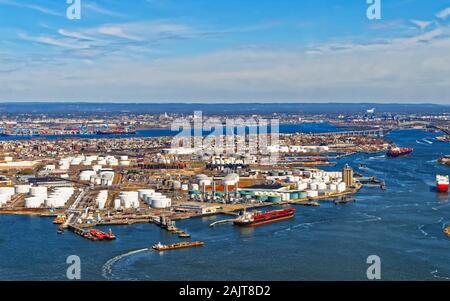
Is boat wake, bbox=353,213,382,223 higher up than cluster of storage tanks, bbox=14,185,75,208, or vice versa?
cluster of storage tanks, bbox=14,185,75,208

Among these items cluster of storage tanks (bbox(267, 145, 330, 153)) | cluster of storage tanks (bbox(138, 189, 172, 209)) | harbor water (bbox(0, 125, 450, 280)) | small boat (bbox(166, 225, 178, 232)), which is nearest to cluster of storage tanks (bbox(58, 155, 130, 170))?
cluster of storage tanks (bbox(267, 145, 330, 153))

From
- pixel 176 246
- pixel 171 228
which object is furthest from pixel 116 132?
pixel 176 246

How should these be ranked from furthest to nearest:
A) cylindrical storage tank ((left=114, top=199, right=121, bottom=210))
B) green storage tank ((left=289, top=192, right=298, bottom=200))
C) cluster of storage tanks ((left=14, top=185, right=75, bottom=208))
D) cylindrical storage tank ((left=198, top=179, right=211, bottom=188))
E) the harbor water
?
cylindrical storage tank ((left=198, top=179, right=211, bottom=188)) → green storage tank ((left=289, top=192, right=298, bottom=200)) → cluster of storage tanks ((left=14, top=185, right=75, bottom=208)) → cylindrical storage tank ((left=114, top=199, right=121, bottom=210)) → the harbor water

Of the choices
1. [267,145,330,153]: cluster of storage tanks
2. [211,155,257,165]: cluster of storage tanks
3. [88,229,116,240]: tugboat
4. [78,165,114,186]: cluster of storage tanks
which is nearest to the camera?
[88,229,116,240]: tugboat

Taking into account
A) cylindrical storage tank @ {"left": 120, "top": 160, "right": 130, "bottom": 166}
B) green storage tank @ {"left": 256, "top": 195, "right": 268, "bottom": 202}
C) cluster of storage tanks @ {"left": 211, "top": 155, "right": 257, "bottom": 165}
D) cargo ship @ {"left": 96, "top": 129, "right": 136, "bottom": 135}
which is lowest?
green storage tank @ {"left": 256, "top": 195, "right": 268, "bottom": 202}

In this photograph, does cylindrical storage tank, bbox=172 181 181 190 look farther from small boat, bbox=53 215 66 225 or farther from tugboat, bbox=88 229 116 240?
tugboat, bbox=88 229 116 240

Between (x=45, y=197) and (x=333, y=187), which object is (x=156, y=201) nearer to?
(x=45, y=197)
